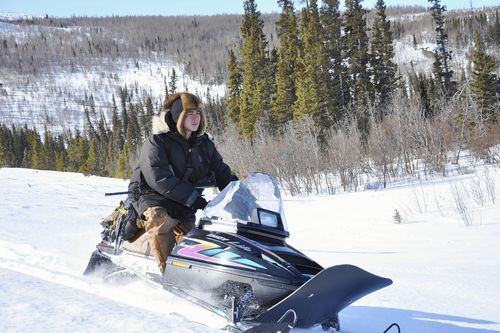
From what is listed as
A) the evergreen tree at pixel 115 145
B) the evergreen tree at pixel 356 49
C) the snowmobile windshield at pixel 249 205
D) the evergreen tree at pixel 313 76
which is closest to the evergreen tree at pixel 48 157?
the evergreen tree at pixel 115 145

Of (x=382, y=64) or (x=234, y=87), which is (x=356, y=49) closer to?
(x=382, y=64)

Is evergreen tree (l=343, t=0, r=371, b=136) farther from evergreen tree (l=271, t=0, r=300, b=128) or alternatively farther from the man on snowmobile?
the man on snowmobile

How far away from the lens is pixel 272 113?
40.6 meters

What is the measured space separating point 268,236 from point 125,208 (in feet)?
5.89

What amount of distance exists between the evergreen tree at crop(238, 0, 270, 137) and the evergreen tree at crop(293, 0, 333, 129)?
3.71 m

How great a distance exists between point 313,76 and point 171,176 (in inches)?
1320

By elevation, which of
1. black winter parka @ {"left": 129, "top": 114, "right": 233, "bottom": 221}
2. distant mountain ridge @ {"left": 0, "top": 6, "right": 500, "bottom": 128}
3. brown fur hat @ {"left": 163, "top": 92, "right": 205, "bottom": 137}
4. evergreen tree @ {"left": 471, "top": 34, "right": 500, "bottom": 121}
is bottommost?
black winter parka @ {"left": 129, "top": 114, "right": 233, "bottom": 221}

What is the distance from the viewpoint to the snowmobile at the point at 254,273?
2945mm

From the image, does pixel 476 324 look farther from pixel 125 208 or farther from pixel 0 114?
pixel 0 114

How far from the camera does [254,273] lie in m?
3.25

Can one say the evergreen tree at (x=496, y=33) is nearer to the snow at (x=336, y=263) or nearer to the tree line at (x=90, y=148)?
the tree line at (x=90, y=148)

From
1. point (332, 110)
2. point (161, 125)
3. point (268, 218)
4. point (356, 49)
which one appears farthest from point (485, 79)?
point (268, 218)

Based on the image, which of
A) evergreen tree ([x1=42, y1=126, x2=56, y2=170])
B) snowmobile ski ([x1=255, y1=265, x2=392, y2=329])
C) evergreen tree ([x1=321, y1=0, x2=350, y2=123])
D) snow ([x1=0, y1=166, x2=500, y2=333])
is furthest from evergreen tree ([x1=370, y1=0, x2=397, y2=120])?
evergreen tree ([x1=42, y1=126, x2=56, y2=170])

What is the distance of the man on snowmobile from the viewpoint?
405 centimetres
